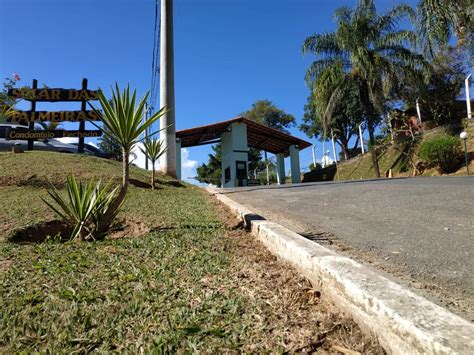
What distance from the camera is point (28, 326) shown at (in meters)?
1.40

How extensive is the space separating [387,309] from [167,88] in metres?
11.3

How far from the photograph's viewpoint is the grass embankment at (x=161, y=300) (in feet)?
4.17

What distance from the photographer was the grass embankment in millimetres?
1271

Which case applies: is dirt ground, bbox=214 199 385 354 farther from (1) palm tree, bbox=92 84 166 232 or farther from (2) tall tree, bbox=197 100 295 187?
(2) tall tree, bbox=197 100 295 187

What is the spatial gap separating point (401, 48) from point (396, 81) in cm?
194

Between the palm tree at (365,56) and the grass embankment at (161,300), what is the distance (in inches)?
683

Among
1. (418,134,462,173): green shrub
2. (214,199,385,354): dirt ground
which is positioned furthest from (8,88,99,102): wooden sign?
(418,134,462,173): green shrub

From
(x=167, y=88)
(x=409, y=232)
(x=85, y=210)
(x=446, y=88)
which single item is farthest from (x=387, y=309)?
(x=446, y=88)

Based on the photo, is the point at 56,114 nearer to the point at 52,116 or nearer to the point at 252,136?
the point at 52,116

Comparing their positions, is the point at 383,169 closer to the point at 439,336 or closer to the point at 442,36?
the point at 442,36

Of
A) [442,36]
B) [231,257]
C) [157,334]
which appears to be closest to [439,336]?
[157,334]

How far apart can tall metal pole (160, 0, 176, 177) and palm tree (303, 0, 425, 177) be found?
990 cm

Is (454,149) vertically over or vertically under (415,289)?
over

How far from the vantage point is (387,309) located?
117 cm
